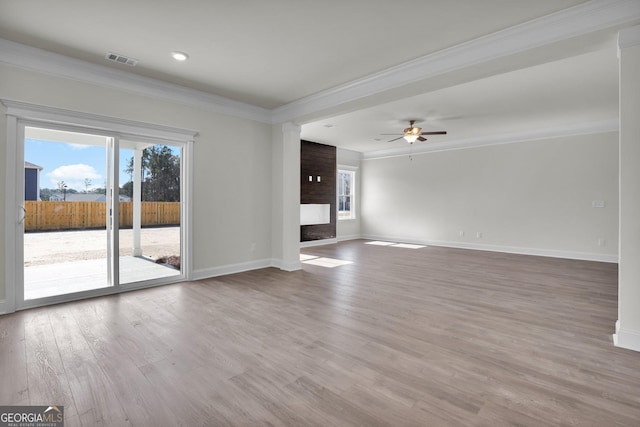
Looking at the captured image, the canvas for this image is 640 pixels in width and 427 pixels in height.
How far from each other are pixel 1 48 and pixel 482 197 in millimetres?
8672

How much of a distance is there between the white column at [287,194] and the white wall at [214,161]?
21 cm

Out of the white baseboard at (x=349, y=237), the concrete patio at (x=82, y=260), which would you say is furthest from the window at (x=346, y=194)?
the concrete patio at (x=82, y=260)

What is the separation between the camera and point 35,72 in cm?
329

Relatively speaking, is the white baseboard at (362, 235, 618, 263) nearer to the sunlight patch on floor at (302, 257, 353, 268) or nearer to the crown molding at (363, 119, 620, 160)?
the crown molding at (363, 119, 620, 160)

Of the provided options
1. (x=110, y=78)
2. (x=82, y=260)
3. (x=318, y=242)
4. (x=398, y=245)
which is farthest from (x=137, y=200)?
(x=398, y=245)

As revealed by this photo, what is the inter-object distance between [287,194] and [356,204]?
495 centimetres

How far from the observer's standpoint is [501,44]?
9.52 ft

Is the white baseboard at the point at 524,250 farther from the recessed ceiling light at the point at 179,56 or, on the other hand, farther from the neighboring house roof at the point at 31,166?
the neighboring house roof at the point at 31,166

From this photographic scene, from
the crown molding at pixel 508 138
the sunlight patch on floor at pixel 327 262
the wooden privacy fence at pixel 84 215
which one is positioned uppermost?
the crown molding at pixel 508 138

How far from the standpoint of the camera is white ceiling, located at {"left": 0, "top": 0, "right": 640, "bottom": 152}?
255 cm

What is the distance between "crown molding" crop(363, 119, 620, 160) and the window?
108 cm

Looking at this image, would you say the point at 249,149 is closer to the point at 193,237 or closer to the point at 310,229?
the point at 193,237

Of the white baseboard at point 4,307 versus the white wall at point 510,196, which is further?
the white wall at point 510,196

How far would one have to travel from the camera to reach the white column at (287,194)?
532cm
